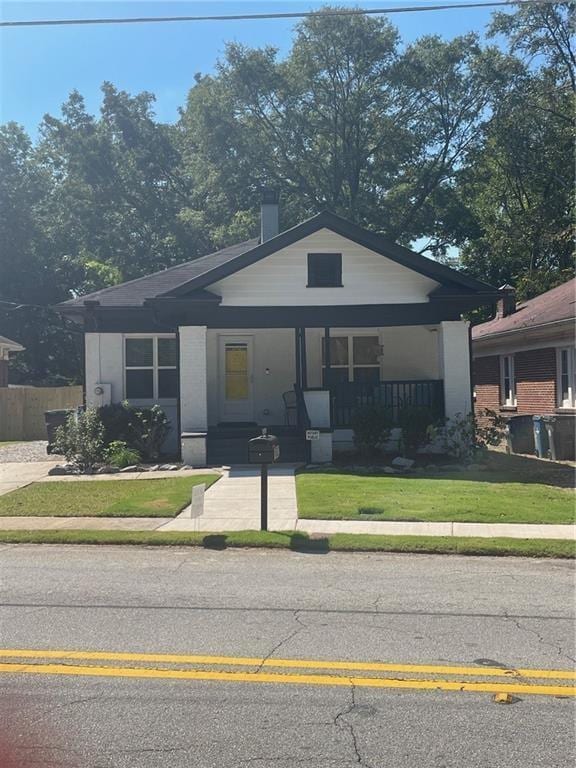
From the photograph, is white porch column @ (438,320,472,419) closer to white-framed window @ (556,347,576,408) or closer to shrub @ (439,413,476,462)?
shrub @ (439,413,476,462)

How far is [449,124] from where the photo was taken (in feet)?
128

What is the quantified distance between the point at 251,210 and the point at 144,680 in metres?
35.0

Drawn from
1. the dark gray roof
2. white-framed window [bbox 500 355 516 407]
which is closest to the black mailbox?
the dark gray roof

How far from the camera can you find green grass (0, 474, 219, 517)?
10.9 m

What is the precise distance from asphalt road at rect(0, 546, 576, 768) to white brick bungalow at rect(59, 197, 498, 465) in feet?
28.6

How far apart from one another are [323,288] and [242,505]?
754 centimetres

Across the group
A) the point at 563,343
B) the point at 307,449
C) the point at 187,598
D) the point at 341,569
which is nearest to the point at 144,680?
the point at 187,598

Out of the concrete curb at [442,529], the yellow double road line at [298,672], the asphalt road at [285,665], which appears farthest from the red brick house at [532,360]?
the yellow double road line at [298,672]

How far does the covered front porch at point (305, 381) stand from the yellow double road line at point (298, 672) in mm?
10269

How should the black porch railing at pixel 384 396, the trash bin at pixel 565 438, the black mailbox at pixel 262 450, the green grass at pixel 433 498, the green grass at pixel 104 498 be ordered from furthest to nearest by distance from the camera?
the black porch railing at pixel 384 396 → the trash bin at pixel 565 438 → the green grass at pixel 104 498 → the green grass at pixel 433 498 → the black mailbox at pixel 262 450

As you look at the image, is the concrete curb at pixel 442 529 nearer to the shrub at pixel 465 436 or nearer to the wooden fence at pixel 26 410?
the shrub at pixel 465 436

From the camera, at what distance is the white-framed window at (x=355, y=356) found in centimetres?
1953

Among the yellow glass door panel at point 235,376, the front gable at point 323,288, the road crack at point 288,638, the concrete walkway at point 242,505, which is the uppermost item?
the front gable at point 323,288

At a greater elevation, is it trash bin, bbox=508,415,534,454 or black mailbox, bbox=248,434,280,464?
black mailbox, bbox=248,434,280,464
